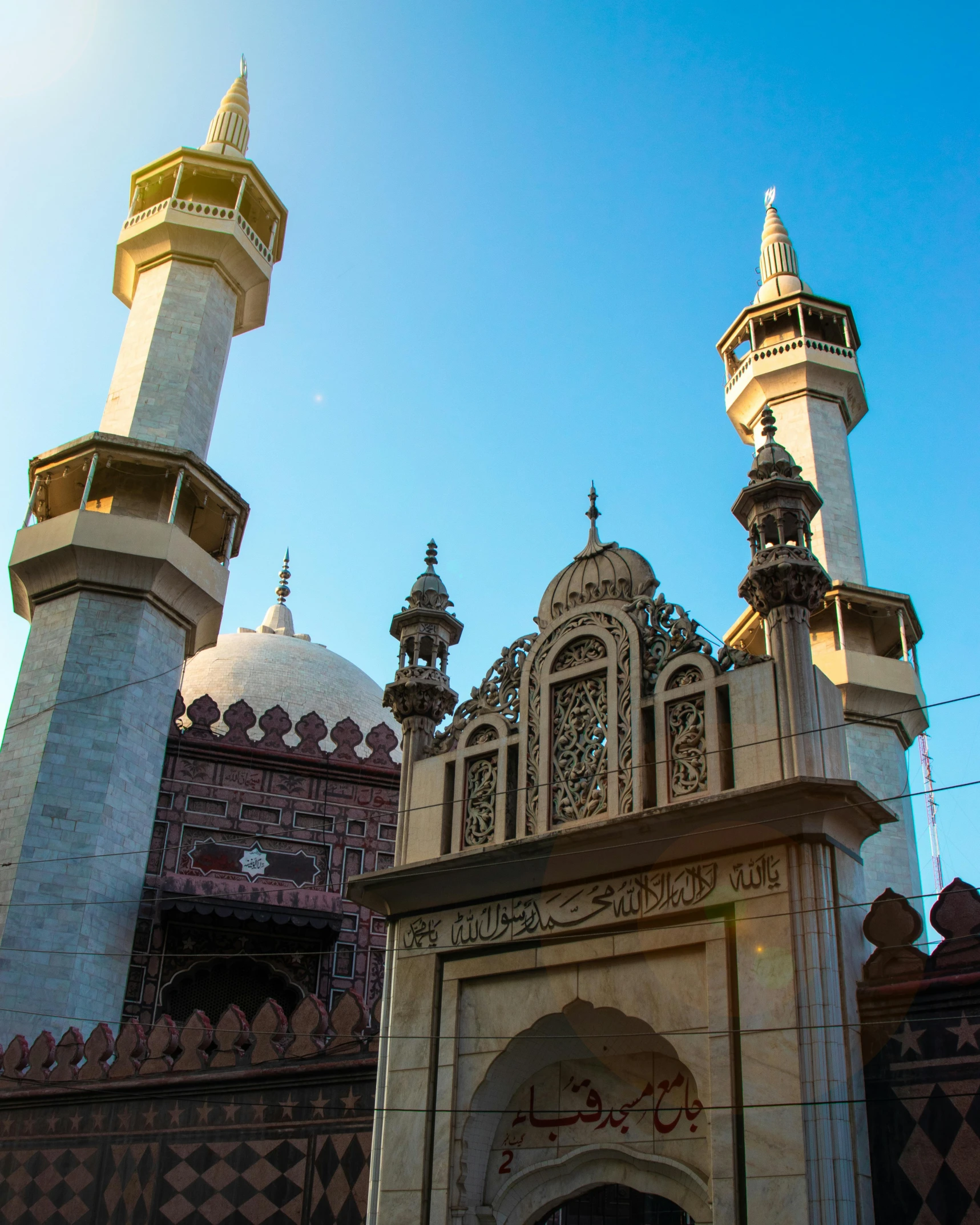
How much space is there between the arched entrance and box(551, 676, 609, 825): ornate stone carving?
8920 millimetres

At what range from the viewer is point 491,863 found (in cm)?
895

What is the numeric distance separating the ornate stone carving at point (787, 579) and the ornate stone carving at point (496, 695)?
7.79 ft

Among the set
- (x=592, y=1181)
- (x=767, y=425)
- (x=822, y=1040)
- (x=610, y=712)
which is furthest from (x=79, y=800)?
(x=822, y=1040)

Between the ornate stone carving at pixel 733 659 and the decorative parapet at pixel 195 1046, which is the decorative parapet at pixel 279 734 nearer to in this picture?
the decorative parapet at pixel 195 1046

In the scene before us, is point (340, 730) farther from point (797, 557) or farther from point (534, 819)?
point (797, 557)

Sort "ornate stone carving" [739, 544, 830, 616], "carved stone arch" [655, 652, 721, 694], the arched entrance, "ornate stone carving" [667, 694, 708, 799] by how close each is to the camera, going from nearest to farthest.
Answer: "ornate stone carving" [667, 694, 708, 799], "ornate stone carving" [739, 544, 830, 616], "carved stone arch" [655, 652, 721, 694], the arched entrance

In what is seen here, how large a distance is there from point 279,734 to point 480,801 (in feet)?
33.8

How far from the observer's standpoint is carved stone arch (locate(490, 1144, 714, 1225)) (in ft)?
25.6

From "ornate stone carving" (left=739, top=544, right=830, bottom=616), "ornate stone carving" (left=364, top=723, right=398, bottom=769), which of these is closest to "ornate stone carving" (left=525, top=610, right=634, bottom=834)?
"ornate stone carving" (left=739, top=544, right=830, bottom=616)

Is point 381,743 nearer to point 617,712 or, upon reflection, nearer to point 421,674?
point 421,674

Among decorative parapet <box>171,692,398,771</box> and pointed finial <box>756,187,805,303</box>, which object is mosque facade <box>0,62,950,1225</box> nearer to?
decorative parapet <box>171,692,398,771</box>

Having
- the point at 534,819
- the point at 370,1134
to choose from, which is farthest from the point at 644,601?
the point at 370,1134

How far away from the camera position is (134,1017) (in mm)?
16094

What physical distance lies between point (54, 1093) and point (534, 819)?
7103 millimetres
